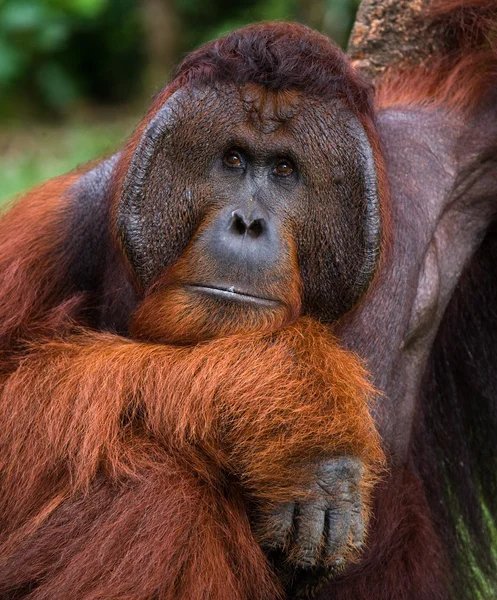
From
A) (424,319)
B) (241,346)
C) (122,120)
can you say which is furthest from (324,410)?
(122,120)

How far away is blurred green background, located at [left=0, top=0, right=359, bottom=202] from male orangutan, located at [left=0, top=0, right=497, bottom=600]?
14.7 ft

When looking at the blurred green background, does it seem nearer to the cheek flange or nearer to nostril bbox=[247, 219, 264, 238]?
the cheek flange

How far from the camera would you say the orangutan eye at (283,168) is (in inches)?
111

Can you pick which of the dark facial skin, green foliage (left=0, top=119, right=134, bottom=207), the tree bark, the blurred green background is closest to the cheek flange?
the dark facial skin

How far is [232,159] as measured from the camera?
9.25ft

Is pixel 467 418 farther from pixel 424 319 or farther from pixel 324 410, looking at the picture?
pixel 324 410

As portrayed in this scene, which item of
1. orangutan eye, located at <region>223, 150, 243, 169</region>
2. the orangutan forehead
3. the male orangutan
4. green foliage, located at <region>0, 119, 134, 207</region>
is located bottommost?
green foliage, located at <region>0, 119, 134, 207</region>

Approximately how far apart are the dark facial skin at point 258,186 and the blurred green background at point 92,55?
4.63m

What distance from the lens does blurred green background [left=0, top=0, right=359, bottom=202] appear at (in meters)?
8.27

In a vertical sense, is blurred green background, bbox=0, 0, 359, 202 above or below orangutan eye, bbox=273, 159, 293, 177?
below

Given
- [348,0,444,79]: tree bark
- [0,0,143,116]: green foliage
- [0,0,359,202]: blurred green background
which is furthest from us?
[0,0,143,116]: green foliage

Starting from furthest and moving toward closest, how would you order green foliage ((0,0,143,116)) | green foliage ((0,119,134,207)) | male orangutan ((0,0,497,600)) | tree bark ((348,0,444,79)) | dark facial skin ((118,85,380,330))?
green foliage ((0,0,143,116)), green foliage ((0,119,134,207)), tree bark ((348,0,444,79)), dark facial skin ((118,85,380,330)), male orangutan ((0,0,497,600))

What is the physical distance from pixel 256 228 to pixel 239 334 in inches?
11.1

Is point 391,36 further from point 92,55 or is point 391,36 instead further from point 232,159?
point 92,55
